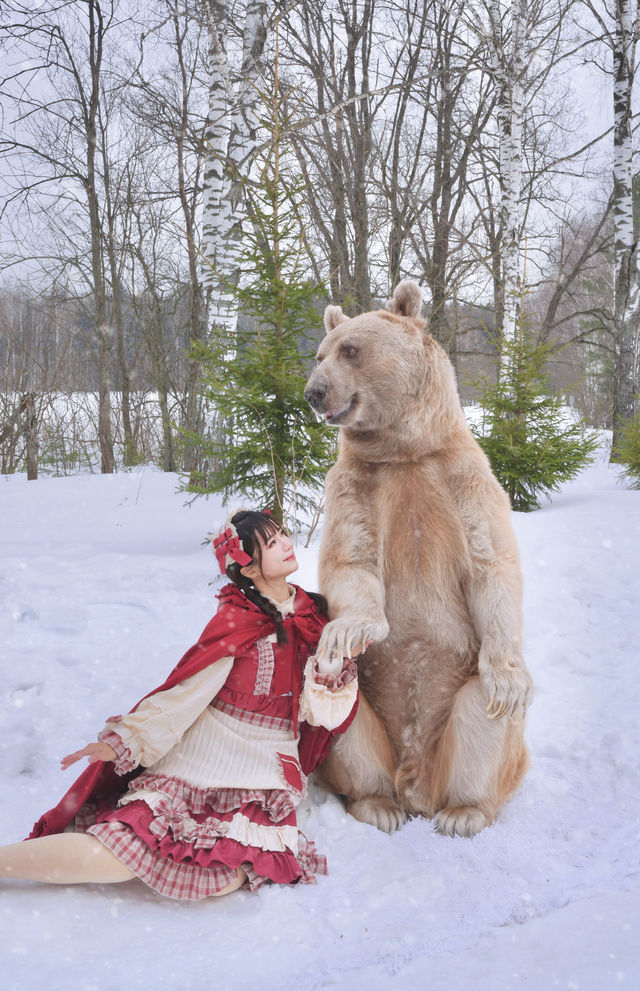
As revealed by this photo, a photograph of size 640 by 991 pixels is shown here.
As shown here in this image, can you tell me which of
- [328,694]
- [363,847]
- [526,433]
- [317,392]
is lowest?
[363,847]

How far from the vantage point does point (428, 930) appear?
1.94 meters

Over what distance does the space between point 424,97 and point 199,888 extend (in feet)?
46.1

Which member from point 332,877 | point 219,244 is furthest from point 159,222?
point 332,877

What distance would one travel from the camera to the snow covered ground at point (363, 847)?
5.71 ft

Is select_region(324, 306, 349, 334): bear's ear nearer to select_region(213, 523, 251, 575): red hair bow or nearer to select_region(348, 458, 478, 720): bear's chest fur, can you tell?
select_region(348, 458, 478, 720): bear's chest fur

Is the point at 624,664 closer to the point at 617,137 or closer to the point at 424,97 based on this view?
the point at 617,137

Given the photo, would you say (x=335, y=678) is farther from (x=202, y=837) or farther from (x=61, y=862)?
(x=61, y=862)

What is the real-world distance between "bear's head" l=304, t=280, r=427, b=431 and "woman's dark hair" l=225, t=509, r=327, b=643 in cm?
45

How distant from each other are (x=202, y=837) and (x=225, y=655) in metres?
0.56

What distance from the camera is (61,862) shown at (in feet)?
6.38

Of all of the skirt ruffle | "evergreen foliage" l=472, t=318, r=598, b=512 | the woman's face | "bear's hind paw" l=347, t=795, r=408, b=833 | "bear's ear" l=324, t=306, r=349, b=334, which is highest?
"bear's ear" l=324, t=306, r=349, b=334

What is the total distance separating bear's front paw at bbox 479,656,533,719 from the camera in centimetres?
231

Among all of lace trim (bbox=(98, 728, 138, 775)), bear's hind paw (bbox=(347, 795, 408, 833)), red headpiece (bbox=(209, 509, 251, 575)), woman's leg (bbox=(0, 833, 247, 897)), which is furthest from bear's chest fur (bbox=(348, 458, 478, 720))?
woman's leg (bbox=(0, 833, 247, 897))

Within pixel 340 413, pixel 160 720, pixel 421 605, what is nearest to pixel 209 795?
pixel 160 720
